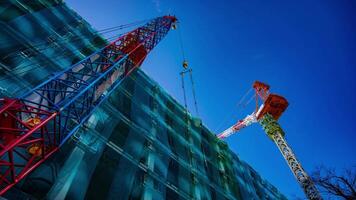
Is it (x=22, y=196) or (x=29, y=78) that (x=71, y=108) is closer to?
(x=29, y=78)

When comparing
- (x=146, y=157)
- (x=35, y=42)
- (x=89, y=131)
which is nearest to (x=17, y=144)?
(x=89, y=131)

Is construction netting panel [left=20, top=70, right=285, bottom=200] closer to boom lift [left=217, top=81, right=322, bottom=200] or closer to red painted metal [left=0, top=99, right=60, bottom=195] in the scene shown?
red painted metal [left=0, top=99, right=60, bottom=195]

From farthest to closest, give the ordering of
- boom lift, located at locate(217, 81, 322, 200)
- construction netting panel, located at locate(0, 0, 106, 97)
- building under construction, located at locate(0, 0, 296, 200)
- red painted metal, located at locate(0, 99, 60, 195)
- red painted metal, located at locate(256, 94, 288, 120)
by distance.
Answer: red painted metal, located at locate(256, 94, 288, 120) → boom lift, located at locate(217, 81, 322, 200) → construction netting panel, located at locate(0, 0, 106, 97) → building under construction, located at locate(0, 0, 296, 200) → red painted metal, located at locate(0, 99, 60, 195)

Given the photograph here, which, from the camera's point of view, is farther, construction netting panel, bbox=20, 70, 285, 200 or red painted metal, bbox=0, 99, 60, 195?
construction netting panel, bbox=20, 70, 285, 200

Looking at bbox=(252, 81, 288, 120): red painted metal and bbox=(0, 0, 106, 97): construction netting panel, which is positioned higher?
bbox=(252, 81, 288, 120): red painted metal

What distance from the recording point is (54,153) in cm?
781

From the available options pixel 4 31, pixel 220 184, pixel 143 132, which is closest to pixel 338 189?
pixel 220 184

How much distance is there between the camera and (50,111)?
7.50 metres

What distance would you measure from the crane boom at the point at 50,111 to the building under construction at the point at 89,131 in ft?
0.11

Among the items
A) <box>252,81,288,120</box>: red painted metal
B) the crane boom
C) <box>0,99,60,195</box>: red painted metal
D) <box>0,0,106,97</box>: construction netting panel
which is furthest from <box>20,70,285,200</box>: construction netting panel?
<box>252,81,288,120</box>: red painted metal

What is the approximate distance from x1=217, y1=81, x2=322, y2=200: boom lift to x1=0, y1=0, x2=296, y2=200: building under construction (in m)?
4.22

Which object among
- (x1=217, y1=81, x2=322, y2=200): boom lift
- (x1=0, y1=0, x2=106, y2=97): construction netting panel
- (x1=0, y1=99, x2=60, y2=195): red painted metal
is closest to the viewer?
(x1=0, y1=99, x2=60, y2=195): red painted metal

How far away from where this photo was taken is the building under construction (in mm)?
6852

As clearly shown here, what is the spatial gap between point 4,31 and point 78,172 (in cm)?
599
